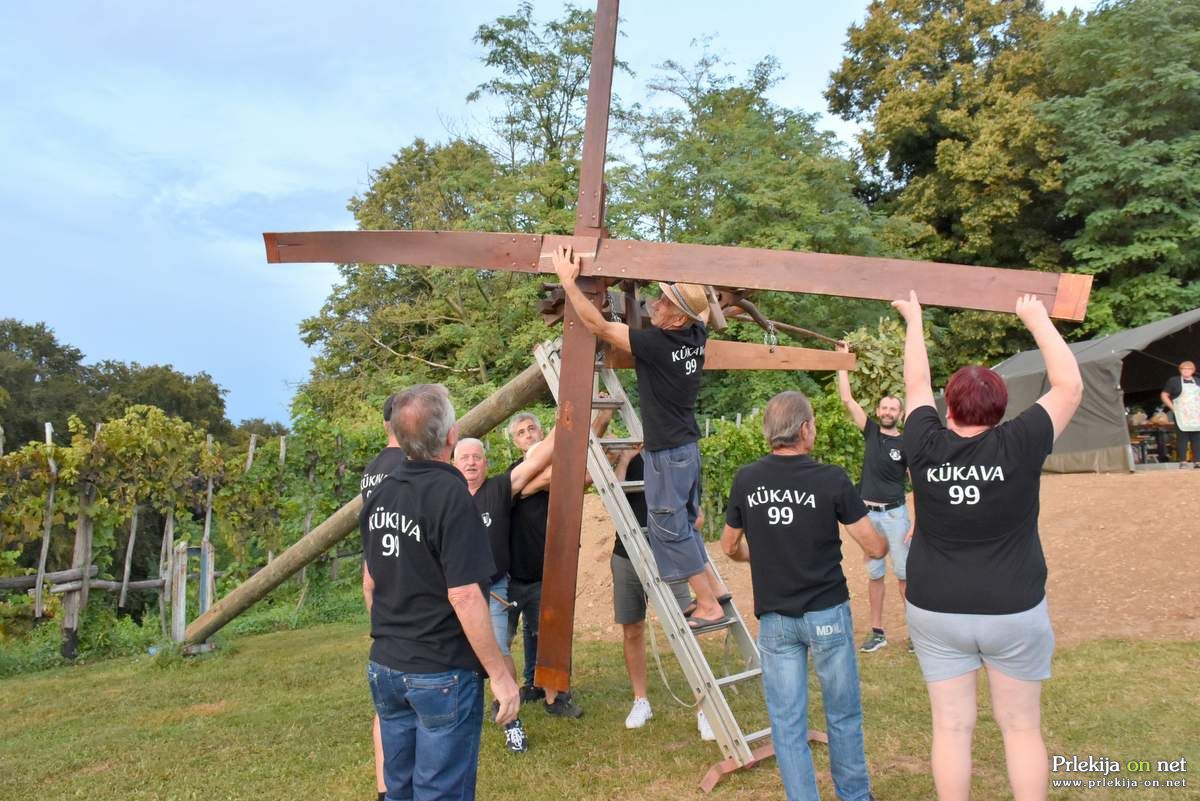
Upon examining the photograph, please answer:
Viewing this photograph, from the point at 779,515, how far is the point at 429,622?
1.51m

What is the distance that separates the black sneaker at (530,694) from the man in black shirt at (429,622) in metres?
2.96

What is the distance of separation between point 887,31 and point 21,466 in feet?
91.6

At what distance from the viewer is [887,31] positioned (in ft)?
91.0

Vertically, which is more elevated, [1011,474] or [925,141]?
[925,141]

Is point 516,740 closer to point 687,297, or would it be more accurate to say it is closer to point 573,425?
point 573,425

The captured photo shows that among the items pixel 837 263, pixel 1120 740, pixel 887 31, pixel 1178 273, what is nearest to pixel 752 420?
pixel 1120 740

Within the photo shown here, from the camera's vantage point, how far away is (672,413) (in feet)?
14.7

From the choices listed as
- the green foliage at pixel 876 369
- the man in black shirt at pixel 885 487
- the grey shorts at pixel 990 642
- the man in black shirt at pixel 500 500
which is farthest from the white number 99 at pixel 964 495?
the green foliage at pixel 876 369

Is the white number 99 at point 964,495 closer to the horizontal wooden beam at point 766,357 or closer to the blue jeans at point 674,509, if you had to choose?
the blue jeans at point 674,509

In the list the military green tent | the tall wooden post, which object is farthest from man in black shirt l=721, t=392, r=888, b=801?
the military green tent

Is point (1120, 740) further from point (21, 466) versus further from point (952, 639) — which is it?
point (21, 466)

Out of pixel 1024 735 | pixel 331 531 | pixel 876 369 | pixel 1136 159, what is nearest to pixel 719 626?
pixel 1024 735

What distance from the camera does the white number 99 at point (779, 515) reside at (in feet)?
11.5

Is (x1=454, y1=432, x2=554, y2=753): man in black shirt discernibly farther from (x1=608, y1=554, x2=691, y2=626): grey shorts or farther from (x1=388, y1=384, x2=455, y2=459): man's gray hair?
(x1=388, y1=384, x2=455, y2=459): man's gray hair
